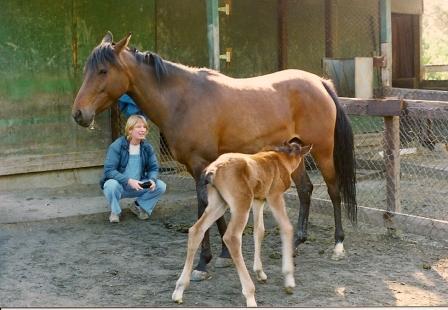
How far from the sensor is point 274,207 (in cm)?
501

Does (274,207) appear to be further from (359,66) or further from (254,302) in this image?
(359,66)

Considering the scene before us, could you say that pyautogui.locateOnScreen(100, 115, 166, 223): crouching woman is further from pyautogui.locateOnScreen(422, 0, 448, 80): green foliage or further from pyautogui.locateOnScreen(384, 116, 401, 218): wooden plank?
pyautogui.locateOnScreen(422, 0, 448, 80): green foliage

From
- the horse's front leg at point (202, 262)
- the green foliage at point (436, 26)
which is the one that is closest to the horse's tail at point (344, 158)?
the horse's front leg at point (202, 262)

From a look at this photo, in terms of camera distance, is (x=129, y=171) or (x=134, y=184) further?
(x=129, y=171)

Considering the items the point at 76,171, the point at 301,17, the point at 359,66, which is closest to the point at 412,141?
the point at 301,17

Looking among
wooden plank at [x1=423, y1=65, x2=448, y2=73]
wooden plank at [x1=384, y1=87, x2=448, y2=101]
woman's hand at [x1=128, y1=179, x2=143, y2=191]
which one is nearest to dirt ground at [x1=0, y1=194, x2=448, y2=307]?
woman's hand at [x1=128, y1=179, x2=143, y2=191]

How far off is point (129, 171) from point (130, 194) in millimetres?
267

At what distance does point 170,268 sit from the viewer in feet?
18.2

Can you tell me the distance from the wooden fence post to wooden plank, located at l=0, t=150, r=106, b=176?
13.1 feet

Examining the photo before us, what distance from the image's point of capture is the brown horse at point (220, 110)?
5.42 metres

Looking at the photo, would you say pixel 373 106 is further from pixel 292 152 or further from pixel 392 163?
pixel 292 152

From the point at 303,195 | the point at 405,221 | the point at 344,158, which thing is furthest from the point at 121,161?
the point at 405,221

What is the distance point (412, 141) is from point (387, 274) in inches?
244

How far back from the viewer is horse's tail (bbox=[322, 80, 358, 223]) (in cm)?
631
